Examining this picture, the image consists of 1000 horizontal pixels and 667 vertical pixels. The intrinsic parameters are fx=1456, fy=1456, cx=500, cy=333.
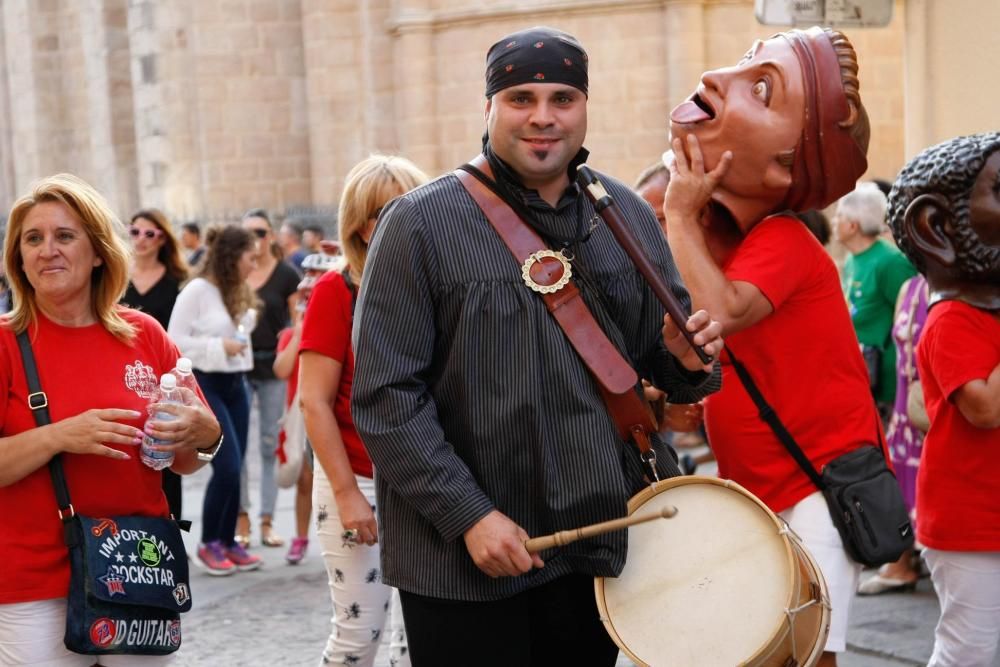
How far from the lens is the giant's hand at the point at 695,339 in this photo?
3207 millimetres

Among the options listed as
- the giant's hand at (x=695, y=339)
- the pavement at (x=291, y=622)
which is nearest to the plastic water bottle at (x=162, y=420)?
the giant's hand at (x=695, y=339)

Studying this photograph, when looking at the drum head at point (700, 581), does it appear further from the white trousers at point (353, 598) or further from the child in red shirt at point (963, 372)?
the white trousers at point (353, 598)

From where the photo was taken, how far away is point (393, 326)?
3156 mm

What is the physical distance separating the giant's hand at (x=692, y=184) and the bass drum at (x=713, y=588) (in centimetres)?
95

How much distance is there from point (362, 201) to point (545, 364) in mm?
1739

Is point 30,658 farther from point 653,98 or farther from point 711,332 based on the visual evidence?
point 653,98

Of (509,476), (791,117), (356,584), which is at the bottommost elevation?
(356,584)

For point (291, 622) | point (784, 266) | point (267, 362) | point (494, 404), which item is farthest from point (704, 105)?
point (267, 362)

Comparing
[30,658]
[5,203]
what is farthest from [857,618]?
[5,203]

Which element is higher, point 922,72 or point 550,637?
point 922,72

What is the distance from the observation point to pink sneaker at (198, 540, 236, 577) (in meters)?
8.14

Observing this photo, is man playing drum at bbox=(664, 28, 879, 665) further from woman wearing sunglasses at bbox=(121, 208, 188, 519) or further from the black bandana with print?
woman wearing sunglasses at bbox=(121, 208, 188, 519)

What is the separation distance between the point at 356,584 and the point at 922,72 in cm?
428

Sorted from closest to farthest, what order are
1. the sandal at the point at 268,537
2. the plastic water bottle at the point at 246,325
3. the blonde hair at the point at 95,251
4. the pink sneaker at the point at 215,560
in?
the blonde hair at the point at 95,251
the pink sneaker at the point at 215,560
the plastic water bottle at the point at 246,325
the sandal at the point at 268,537
